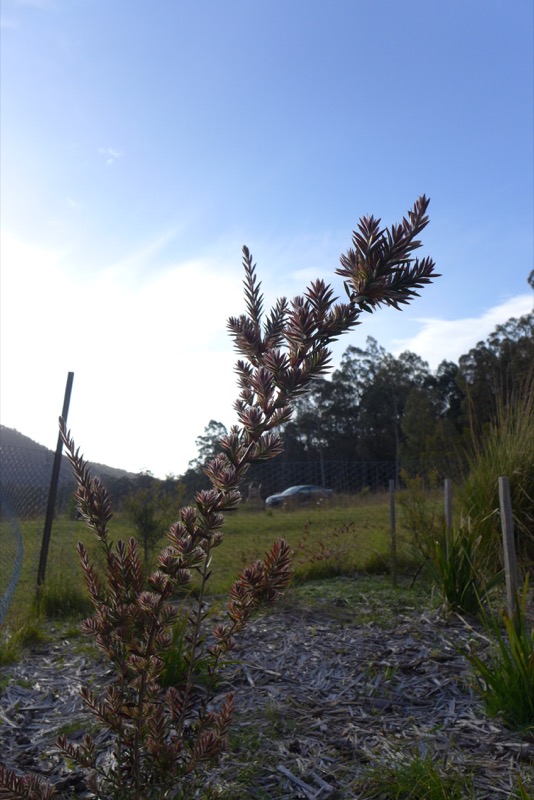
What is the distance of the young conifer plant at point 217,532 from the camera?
1641 mm

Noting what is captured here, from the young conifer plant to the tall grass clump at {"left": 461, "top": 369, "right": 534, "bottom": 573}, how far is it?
13.4 ft

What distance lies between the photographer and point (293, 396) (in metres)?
1.67

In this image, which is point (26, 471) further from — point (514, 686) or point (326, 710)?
point (514, 686)

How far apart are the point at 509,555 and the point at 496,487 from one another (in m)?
1.89

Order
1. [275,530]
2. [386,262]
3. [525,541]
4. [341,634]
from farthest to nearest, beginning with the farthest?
[275,530] → [525,541] → [341,634] → [386,262]

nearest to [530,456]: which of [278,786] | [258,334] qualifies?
[278,786]

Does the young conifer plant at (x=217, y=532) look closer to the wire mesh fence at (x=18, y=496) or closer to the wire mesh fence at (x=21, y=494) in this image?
the wire mesh fence at (x=21, y=494)

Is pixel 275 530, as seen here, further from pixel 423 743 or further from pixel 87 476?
pixel 87 476

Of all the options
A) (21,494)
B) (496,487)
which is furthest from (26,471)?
(496,487)

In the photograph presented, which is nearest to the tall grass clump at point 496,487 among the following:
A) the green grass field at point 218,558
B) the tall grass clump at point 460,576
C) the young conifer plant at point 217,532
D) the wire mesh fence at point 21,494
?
the tall grass clump at point 460,576

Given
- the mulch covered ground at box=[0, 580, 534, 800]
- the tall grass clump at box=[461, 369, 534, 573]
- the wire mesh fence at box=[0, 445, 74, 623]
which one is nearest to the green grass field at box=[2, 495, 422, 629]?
the wire mesh fence at box=[0, 445, 74, 623]

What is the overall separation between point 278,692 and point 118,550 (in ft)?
6.79

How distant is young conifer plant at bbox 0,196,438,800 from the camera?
5.38 feet

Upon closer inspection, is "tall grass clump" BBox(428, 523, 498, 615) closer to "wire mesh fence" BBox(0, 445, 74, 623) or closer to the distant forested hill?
the distant forested hill
